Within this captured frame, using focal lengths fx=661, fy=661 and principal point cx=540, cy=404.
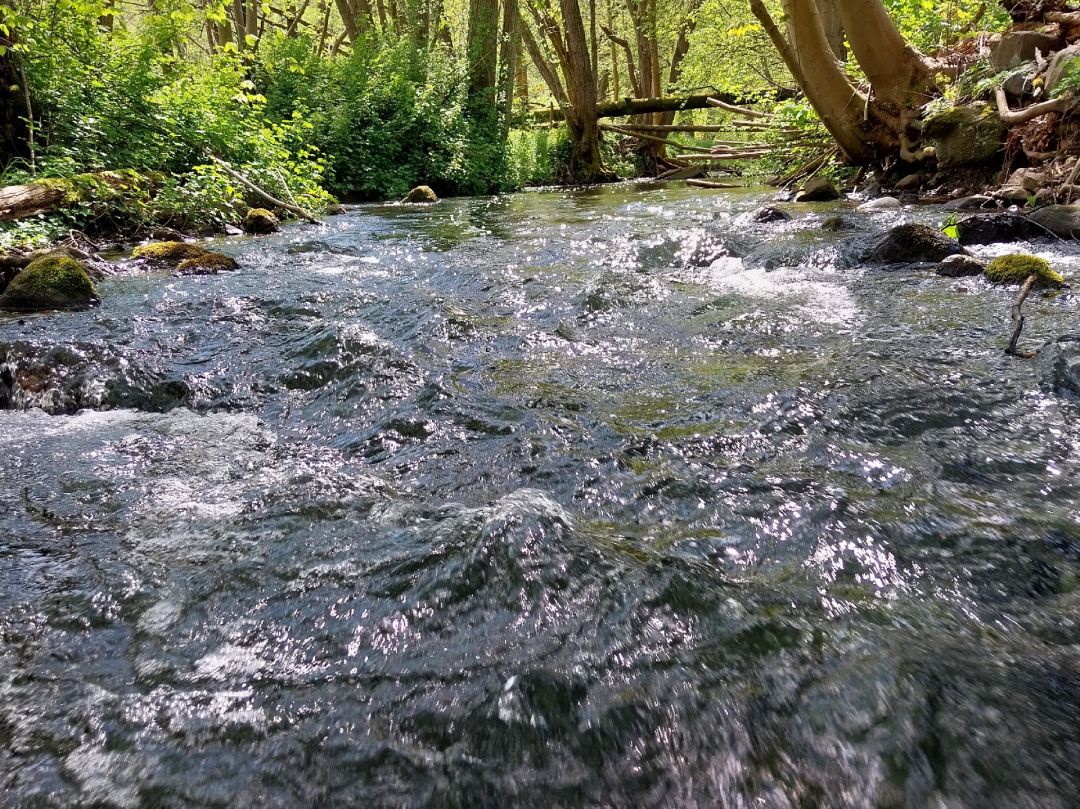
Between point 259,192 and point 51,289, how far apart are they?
4.96m

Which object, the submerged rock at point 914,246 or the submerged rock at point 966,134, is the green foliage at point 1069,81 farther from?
the submerged rock at point 914,246

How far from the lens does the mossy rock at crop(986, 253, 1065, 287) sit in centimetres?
470

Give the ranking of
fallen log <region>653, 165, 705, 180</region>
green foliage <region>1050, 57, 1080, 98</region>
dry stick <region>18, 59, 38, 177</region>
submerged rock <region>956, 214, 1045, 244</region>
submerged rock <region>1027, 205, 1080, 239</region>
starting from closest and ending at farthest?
submerged rock <region>1027, 205, 1080, 239</region>, submerged rock <region>956, 214, 1045, 244</region>, green foliage <region>1050, 57, 1080, 98</region>, dry stick <region>18, 59, 38, 177</region>, fallen log <region>653, 165, 705, 180</region>

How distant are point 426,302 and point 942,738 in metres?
4.51

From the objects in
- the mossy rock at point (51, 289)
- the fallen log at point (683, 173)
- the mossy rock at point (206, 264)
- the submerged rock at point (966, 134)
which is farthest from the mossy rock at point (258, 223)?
the fallen log at point (683, 173)

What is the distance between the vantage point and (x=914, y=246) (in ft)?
19.6

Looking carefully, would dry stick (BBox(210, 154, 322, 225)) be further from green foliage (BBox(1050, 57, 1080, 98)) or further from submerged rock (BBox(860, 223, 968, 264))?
green foliage (BBox(1050, 57, 1080, 98))

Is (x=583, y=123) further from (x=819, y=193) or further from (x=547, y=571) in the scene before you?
(x=547, y=571)

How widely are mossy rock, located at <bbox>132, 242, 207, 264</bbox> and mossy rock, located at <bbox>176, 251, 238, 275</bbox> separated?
249 millimetres

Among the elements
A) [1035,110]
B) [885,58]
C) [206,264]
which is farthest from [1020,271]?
[885,58]

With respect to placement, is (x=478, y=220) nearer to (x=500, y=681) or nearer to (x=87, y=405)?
(x=87, y=405)

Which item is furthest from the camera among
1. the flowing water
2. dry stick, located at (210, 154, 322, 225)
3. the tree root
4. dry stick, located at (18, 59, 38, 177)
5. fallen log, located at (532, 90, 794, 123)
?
fallen log, located at (532, 90, 794, 123)

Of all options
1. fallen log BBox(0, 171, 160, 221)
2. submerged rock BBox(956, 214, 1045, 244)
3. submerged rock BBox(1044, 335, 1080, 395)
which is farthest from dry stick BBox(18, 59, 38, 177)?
submerged rock BBox(956, 214, 1045, 244)

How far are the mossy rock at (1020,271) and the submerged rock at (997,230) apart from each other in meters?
1.61
